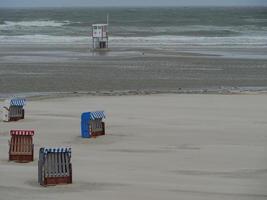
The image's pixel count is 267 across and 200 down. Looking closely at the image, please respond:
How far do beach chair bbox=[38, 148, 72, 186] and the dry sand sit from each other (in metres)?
0.17

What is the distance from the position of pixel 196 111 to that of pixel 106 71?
39.7ft

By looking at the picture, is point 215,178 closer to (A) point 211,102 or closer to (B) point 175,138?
(B) point 175,138

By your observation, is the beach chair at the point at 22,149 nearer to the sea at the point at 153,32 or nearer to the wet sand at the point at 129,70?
the wet sand at the point at 129,70

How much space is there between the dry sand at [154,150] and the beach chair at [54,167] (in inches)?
6.8

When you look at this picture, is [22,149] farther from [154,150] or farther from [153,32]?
[153,32]

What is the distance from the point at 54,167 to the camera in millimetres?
10070

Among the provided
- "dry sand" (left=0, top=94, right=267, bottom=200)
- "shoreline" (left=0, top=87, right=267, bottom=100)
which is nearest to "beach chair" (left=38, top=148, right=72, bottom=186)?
"dry sand" (left=0, top=94, right=267, bottom=200)

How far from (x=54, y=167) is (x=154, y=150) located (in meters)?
2.94

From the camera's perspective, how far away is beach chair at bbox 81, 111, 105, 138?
13953mm

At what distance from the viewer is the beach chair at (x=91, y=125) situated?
45.8ft

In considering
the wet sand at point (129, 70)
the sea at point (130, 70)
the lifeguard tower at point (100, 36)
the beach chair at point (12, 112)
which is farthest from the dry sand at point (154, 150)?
the lifeguard tower at point (100, 36)

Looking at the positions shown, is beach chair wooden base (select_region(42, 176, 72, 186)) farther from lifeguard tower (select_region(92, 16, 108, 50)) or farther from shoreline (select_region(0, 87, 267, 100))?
lifeguard tower (select_region(92, 16, 108, 50))

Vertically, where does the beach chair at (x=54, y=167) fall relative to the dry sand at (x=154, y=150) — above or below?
above

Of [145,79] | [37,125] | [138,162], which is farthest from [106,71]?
[138,162]
